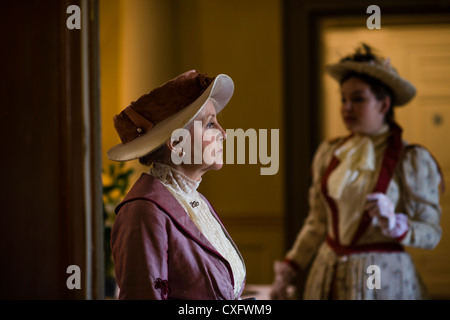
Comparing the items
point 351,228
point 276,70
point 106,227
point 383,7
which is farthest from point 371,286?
point 276,70

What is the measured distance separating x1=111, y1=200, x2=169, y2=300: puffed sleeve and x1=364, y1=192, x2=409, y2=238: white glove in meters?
1.02

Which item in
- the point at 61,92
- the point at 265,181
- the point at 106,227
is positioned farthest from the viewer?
the point at 265,181

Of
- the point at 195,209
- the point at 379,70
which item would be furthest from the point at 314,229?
the point at 195,209

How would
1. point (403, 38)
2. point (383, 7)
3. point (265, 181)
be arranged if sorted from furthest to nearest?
point (403, 38) < point (265, 181) < point (383, 7)

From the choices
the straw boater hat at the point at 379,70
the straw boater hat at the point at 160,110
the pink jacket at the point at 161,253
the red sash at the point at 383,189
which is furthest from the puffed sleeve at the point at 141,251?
the straw boater hat at the point at 379,70

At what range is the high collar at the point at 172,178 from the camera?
3.59 ft

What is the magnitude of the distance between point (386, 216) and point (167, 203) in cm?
103

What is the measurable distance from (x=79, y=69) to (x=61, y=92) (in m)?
0.08

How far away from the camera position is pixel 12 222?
1.55 meters

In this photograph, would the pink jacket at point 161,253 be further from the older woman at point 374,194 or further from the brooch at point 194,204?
the older woman at point 374,194

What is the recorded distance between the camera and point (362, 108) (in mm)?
2082

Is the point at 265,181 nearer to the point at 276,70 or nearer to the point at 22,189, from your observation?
the point at 276,70

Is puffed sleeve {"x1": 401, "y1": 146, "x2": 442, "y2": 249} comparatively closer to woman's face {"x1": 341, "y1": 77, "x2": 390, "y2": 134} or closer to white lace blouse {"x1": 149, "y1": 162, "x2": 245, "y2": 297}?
woman's face {"x1": 341, "y1": 77, "x2": 390, "y2": 134}

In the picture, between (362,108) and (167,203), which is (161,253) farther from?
(362,108)
